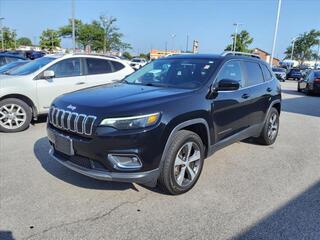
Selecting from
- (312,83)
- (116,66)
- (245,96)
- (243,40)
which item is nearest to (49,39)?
(243,40)

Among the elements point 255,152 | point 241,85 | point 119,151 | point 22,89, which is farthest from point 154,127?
point 22,89

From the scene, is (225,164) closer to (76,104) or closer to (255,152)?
(255,152)

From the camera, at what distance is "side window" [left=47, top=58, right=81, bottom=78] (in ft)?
24.3

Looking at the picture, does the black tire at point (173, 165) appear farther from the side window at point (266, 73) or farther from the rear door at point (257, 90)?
the side window at point (266, 73)

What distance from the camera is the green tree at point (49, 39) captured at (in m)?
63.0

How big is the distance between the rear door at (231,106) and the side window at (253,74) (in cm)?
21

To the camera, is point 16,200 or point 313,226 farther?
point 16,200

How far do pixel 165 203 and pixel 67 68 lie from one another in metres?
5.02

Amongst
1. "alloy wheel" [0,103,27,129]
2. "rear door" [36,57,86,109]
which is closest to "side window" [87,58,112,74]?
"rear door" [36,57,86,109]

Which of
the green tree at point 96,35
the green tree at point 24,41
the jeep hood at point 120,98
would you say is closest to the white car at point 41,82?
the jeep hood at point 120,98

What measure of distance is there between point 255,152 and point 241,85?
4.90ft

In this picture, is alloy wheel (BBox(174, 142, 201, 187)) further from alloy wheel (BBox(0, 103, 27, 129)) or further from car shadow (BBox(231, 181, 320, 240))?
alloy wheel (BBox(0, 103, 27, 129))

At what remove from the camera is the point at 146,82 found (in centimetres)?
476

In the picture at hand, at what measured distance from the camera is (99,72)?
26.6 ft
